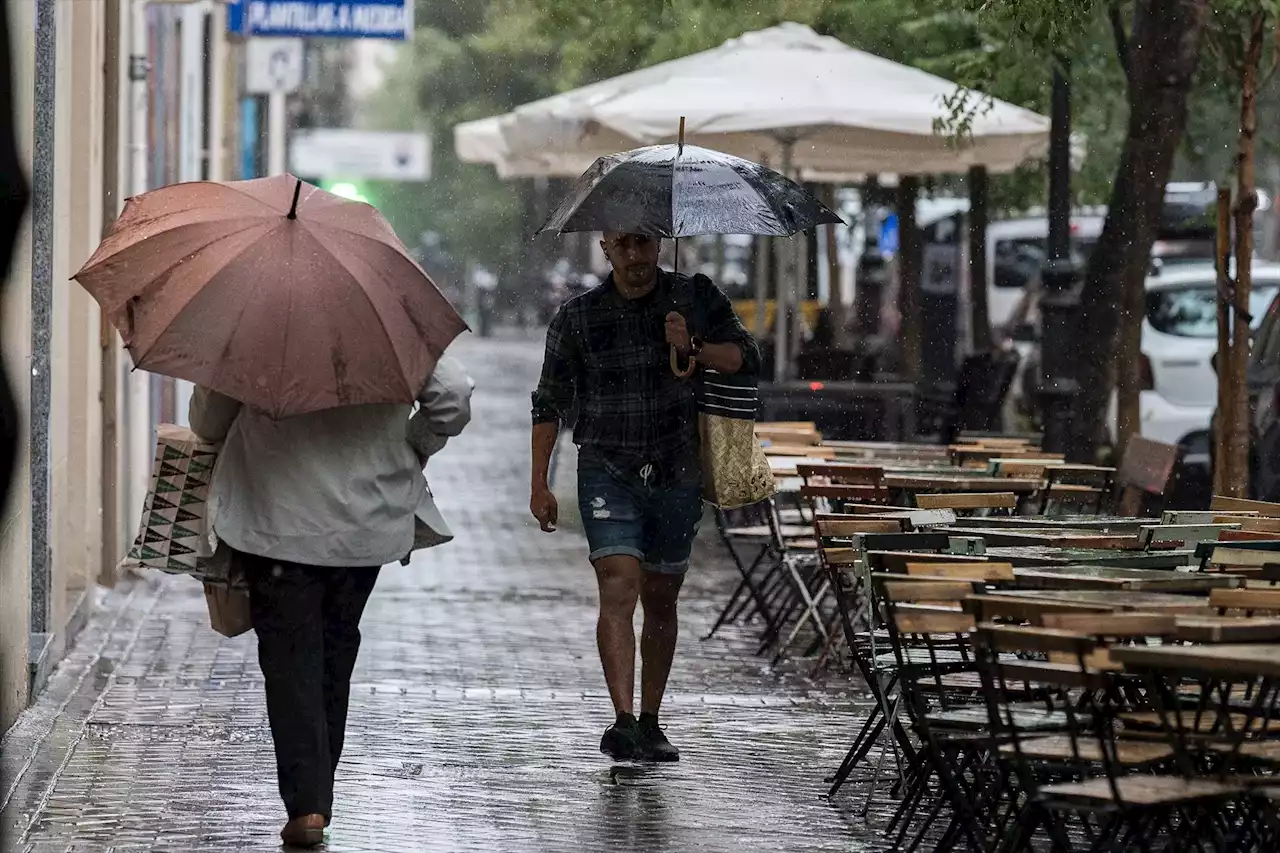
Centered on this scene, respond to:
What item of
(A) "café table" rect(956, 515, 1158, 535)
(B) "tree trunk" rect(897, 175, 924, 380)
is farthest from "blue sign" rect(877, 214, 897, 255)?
(A) "café table" rect(956, 515, 1158, 535)

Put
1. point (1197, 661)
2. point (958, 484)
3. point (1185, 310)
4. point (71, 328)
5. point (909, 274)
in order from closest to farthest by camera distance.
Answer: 1. point (1197, 661)
2. point (958, 484)
3. point (71, 328)
4. point (1185, 310)
5. point (909, 274)

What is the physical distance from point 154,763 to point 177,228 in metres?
2.19

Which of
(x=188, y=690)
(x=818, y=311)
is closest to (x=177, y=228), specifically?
(x=188, y=690)

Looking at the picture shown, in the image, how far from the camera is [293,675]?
21.6 ft

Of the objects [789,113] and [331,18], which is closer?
[789,113]

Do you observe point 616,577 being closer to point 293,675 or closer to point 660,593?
point 660,593

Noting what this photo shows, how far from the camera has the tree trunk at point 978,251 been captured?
18641 mm

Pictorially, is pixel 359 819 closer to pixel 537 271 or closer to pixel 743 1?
pixel 743 1

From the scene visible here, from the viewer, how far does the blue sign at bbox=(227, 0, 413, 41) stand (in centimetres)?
1708

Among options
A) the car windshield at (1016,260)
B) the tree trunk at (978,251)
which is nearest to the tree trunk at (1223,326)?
the tree trunk at (978,251)

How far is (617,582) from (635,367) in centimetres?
71

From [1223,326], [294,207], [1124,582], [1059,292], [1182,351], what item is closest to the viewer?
[1124,582]

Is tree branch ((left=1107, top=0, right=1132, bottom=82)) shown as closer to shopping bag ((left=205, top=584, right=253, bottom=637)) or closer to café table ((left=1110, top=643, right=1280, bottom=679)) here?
shopping bag ((left=205, top=584, right=253, bottom=637))

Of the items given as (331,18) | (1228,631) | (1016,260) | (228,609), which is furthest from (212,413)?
(1016,260)
